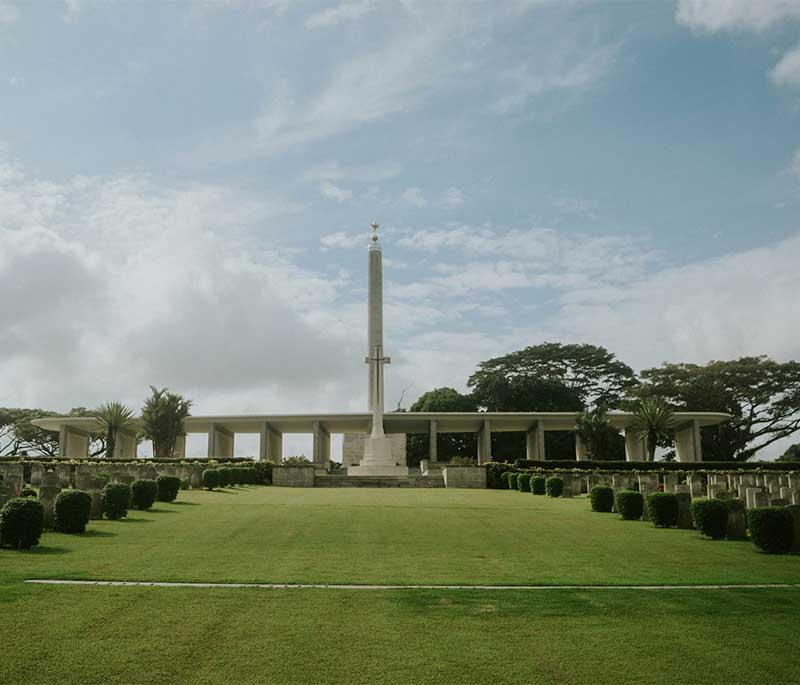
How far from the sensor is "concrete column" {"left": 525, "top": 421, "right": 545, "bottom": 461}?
5172 centimetres

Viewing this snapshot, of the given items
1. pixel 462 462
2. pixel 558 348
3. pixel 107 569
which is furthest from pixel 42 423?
pixel 107 569

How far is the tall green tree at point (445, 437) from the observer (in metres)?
62.0

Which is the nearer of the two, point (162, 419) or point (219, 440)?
point (162, 419)

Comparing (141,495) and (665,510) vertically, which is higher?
(141,495)

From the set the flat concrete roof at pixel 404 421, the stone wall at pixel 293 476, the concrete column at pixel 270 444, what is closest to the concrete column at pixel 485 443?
the flat concrete roof at pixel 404 421

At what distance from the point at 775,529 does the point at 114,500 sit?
11.5 metres

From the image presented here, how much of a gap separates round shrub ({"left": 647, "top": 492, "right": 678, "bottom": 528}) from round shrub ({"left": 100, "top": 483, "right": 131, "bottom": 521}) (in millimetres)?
10454

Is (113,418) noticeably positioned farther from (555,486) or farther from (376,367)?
→ (555,486)

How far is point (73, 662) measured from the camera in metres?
5.70

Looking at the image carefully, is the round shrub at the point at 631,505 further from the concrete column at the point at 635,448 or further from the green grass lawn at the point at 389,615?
the concrete column at the point at 635,448

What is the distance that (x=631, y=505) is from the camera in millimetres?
16484

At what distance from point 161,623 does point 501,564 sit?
15.3 feet

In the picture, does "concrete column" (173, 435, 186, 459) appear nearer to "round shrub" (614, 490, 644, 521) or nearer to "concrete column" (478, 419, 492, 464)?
"concrete column" (478, 419, 492, 464)

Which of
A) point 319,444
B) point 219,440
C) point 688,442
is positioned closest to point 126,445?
point 219,440
